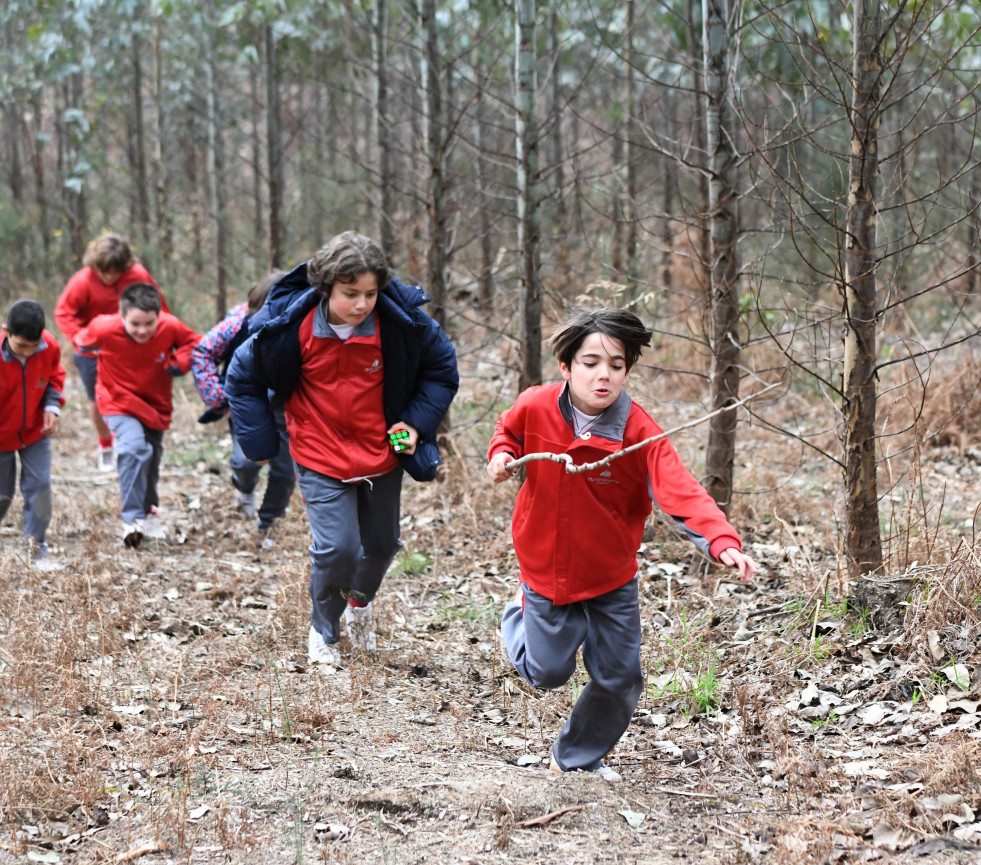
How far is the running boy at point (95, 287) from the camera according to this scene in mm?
8484

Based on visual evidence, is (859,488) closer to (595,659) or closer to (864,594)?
(864,594)

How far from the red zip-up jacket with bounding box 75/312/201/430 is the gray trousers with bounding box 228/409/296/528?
23.3 inches

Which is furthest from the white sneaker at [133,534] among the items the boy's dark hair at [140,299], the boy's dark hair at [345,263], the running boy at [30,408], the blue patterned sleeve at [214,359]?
the boy's dark hair at [345,263]

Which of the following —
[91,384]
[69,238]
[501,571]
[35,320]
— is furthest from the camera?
[69,238]

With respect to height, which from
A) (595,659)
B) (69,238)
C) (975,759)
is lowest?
(975,759)

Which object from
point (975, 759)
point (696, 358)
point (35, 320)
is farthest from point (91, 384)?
point (975, 759)

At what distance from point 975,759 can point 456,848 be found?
1768 millimetres

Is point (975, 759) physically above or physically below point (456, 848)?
above

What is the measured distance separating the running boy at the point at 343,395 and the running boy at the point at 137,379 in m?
2.42

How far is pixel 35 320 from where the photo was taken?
20.1 feet

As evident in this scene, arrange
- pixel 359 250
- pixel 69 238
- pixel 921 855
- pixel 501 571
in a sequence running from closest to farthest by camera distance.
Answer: pixel 921 855 → pixel 359 250 → pixel 501 571 → pixel 69 238

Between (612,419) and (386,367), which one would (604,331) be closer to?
(612,419)

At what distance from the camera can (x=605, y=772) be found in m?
3.79

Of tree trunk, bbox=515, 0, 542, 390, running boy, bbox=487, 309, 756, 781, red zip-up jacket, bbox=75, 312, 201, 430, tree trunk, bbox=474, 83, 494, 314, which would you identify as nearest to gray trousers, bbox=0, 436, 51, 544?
red zip-up jacket, bbox=75, 312, 201, 430
